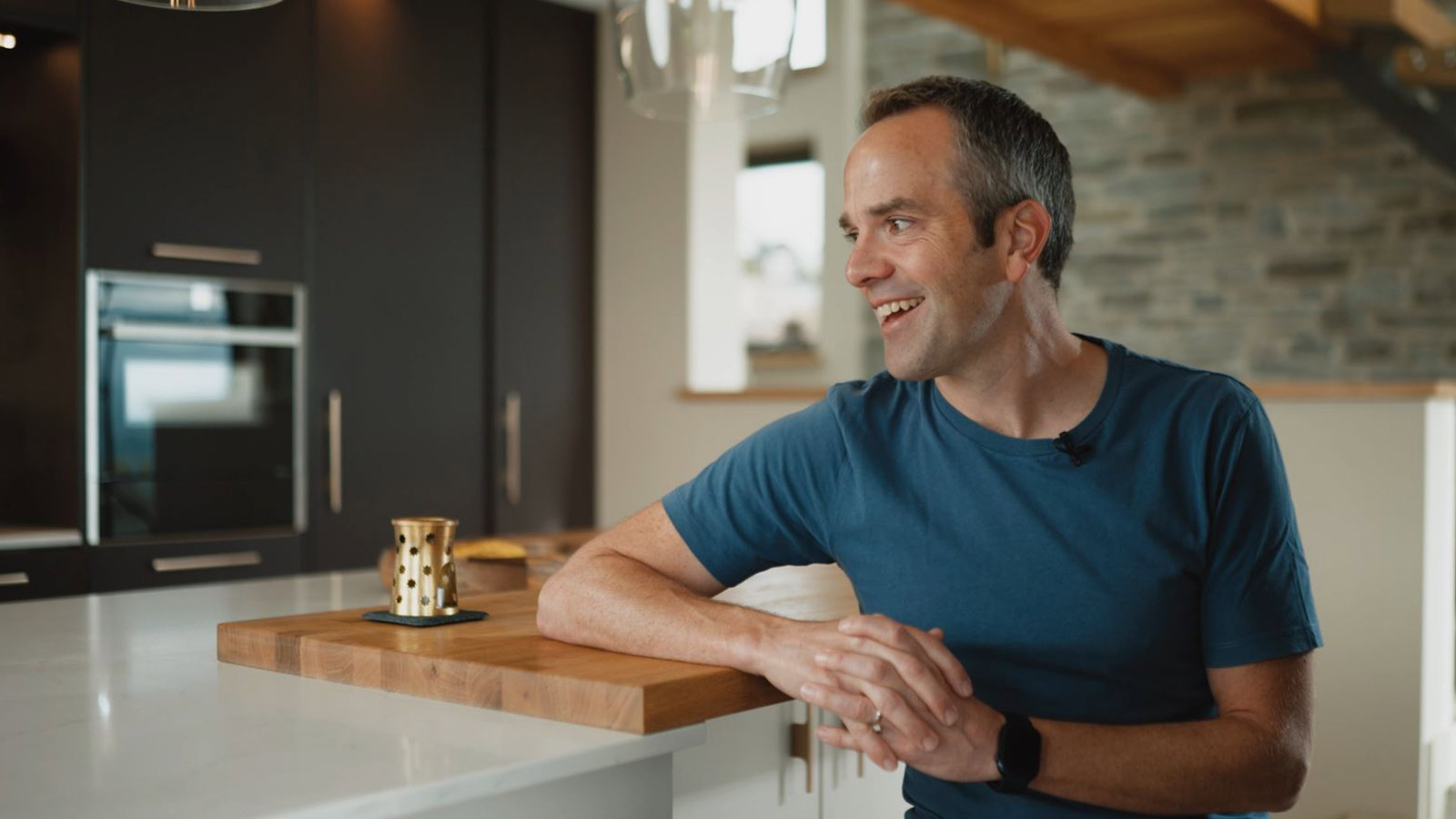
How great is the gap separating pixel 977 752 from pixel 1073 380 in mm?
445

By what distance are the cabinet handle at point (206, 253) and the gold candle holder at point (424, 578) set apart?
2.47m

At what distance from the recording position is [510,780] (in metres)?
1.07

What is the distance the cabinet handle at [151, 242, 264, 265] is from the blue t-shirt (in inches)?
110

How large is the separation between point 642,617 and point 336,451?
9.74 ft

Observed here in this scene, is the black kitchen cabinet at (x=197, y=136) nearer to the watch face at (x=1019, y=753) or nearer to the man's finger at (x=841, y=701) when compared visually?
the man's finger at (x=841, y=701)

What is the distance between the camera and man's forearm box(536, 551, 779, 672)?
1373 mm

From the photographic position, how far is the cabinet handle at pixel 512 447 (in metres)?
4.70

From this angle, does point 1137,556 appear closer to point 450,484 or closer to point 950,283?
point 950,283

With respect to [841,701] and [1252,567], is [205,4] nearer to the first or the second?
[841,701]

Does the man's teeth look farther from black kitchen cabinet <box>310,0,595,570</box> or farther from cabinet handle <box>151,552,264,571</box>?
black kitchen cabinet <box>310,0,595,570</box>

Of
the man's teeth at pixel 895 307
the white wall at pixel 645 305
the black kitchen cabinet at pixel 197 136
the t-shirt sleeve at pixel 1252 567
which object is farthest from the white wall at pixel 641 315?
the t-shirt sleeve at pixel 1252 567

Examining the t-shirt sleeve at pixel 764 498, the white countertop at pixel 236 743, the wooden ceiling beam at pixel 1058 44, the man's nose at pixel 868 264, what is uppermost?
the wooden ceiling beam at pixel 1058 44

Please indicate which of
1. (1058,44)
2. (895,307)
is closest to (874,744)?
(895,307)

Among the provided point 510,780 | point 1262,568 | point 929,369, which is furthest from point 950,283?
point 510,780
